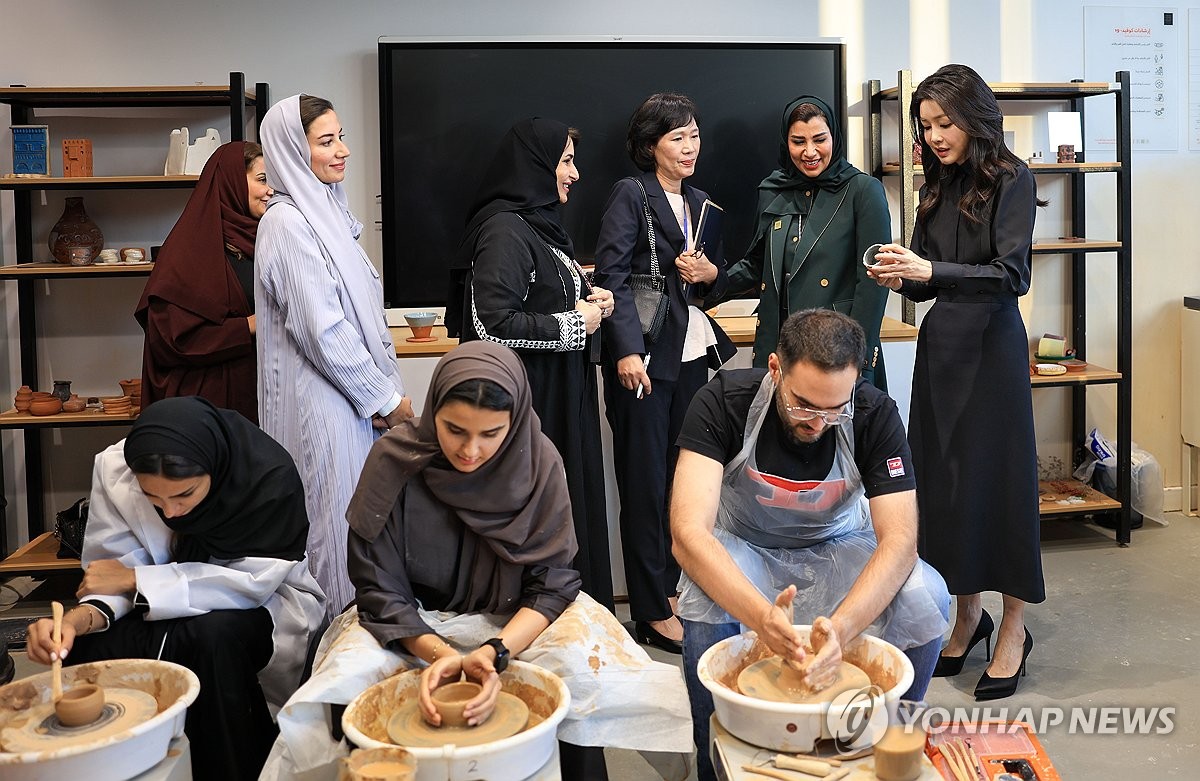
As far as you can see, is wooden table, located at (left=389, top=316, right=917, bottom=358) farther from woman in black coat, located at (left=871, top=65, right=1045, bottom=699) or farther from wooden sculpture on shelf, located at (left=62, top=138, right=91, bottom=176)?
wooden sculpture on shelf, located at (left=62, top=138, right=91, bottom=176)

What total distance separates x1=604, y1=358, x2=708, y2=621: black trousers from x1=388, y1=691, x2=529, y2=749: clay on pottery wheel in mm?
1572

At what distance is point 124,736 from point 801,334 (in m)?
1.40

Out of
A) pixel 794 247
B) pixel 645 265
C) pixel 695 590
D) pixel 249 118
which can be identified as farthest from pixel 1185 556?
pixel 249 118

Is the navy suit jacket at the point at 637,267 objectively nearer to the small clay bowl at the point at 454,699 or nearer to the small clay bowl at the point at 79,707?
the small clay bowl at the point at 454,699

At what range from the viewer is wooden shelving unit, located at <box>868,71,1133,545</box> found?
437 centimetres

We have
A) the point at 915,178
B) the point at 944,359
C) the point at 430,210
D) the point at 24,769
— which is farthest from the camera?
the point at 915,178

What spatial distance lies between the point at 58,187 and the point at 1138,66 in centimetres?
416

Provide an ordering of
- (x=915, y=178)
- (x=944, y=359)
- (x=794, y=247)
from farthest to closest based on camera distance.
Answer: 1. (x=915, y=178)
2. (x=794, y=247)
3. (x=944, y=359)

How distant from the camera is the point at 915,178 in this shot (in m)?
4.70

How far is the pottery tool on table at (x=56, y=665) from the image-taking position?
2.02 m

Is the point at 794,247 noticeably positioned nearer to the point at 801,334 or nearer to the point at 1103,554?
the point at 801,334

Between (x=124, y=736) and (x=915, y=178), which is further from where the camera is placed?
(x=915, y=178)

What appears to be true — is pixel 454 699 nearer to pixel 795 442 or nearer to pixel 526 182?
pixel 795 442

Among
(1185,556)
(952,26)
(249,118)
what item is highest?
(952,26)
